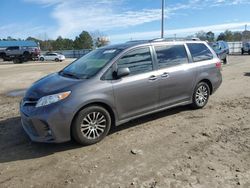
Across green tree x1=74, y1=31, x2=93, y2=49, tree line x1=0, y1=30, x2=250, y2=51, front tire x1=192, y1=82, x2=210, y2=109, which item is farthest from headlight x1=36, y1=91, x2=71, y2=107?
green tree x1=74, y1=31, x2=93, y2=49

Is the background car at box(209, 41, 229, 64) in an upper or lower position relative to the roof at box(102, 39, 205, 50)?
lower

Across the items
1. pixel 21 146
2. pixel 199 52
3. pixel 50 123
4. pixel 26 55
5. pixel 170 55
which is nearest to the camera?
pixel 50 123

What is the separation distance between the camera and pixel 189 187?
3736 millimetres

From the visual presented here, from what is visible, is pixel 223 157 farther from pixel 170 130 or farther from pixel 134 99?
pixel 134 99

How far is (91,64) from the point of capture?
19.5 feet

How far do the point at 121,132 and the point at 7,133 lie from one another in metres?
2.32

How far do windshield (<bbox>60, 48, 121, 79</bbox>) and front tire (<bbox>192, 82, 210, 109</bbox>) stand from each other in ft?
7.86

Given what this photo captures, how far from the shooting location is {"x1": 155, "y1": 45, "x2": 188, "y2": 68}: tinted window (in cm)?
630

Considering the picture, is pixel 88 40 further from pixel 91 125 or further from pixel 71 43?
pixel 91 125

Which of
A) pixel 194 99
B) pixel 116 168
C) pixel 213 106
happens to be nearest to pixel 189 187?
pixel 116 168

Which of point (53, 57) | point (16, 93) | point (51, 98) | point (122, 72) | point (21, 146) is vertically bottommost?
point (53, 57)

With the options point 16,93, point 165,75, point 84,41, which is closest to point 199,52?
point 165,75

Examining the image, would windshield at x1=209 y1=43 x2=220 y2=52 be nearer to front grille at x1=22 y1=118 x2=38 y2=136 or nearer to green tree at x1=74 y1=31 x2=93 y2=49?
front grille at x1=22 y1=118 x2=38 y2=136

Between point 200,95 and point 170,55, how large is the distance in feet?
4.71
